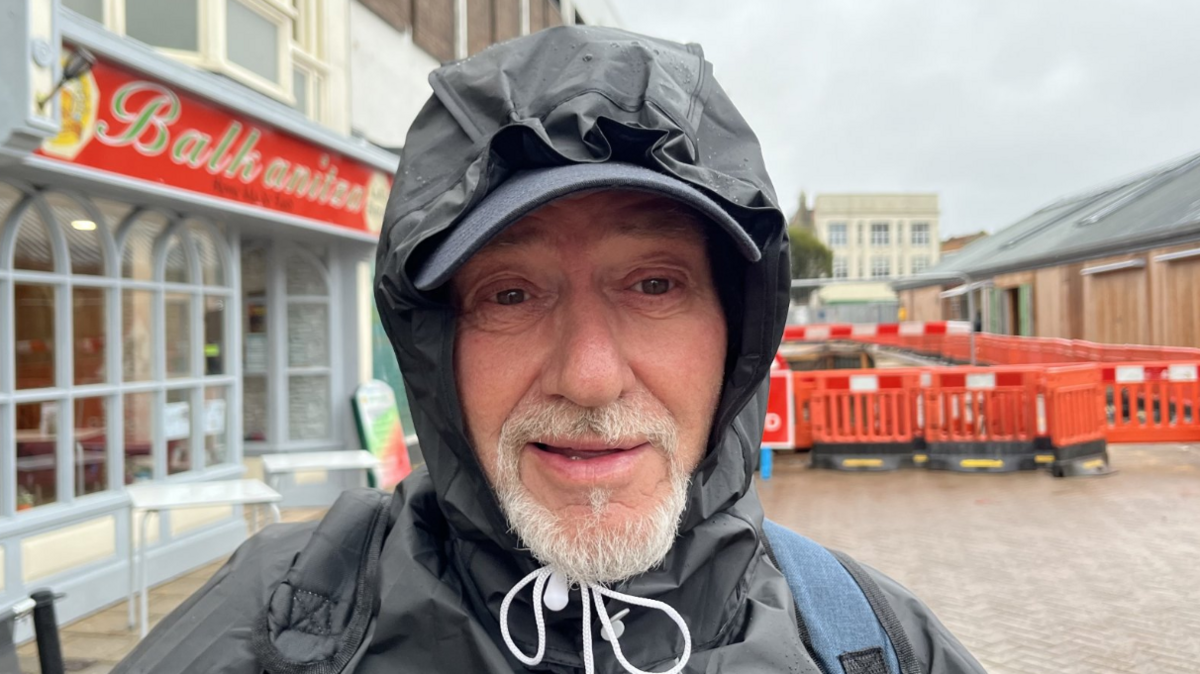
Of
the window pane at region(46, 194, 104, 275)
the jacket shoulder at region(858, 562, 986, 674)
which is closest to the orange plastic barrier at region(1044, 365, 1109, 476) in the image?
the jacket shoulder at region(858, 562, 986, 674)

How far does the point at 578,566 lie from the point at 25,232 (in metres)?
4.81

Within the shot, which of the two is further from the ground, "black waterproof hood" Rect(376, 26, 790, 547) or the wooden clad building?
the wooden clad building

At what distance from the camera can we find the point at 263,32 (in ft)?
21.3

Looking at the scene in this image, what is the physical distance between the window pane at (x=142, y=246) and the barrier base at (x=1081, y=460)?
882 centimetres

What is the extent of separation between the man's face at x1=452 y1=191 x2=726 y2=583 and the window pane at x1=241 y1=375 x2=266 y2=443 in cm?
692

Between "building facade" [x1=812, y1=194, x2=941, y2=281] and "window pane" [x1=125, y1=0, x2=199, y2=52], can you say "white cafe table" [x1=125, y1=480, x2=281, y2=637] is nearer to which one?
"window pane" [x1=125, y1=0, x2=199, y2=52]

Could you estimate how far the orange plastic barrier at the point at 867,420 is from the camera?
8.81 meters

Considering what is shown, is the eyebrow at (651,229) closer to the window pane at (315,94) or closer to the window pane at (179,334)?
the window pane at (179,334)

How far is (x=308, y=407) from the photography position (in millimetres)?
7582

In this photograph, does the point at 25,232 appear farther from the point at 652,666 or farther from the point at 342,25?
the point at 652,666

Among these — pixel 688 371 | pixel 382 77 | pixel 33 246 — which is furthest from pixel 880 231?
pixel 688 371

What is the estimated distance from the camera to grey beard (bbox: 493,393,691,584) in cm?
112

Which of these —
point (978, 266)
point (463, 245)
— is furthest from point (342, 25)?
point (978, 266)

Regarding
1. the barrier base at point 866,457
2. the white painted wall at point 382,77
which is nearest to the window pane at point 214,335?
the white painted wall at point 382,77
